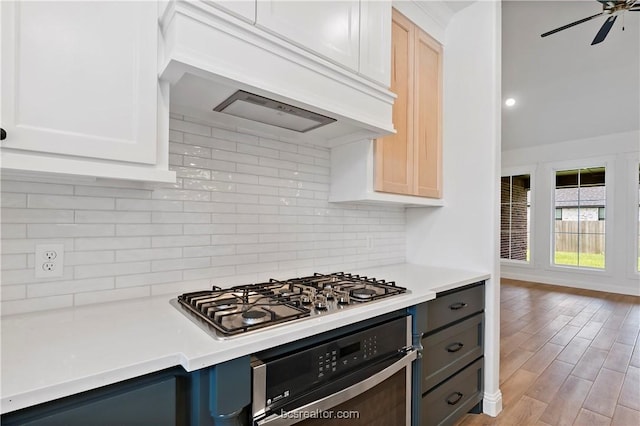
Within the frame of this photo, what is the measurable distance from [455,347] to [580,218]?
5.67 metres

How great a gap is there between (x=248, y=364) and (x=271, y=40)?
1.09 meters

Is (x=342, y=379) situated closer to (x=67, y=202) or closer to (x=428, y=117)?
(x=67, y=202)

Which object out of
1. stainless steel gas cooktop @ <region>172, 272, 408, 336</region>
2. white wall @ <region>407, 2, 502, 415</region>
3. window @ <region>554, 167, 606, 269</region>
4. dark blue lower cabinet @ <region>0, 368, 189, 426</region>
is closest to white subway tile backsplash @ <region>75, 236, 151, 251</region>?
stainless steel gas cooktop @ <region>172, 272, 408, 336</region>

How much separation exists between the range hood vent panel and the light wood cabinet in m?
0.45

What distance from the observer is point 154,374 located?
0.78 metres

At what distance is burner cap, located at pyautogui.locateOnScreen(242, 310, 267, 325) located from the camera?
3.20 feet

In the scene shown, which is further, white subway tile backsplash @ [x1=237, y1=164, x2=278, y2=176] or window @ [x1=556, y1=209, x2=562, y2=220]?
window @ [x1=556, y1=209, x2=562, y2=220]

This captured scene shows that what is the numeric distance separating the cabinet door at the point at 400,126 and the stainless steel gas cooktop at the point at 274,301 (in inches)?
24.9

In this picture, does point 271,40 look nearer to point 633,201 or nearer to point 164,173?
point 164,173

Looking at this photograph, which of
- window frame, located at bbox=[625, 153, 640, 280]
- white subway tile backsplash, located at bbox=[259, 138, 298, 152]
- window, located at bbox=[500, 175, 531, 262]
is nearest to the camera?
white subway tile backsplash, located at bbox=[259, 138, 298, 152]

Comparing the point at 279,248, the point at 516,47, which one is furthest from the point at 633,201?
the point at 279,248

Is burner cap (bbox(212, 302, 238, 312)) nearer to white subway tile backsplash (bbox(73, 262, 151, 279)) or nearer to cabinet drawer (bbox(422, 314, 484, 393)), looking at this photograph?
white subway tile backsplash (bbox(73, 262, 151, 279))

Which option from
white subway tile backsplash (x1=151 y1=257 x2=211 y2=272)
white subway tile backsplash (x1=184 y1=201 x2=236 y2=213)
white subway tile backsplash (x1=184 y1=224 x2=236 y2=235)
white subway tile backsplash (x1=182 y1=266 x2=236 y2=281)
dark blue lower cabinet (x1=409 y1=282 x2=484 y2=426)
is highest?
white subway tile backsplash (x1=184 y1=201 x2=236 y2=213)

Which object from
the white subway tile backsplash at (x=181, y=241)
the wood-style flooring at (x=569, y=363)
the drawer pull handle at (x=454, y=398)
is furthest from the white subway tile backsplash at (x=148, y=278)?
the wood-style flooring at (x=569, y=363)
